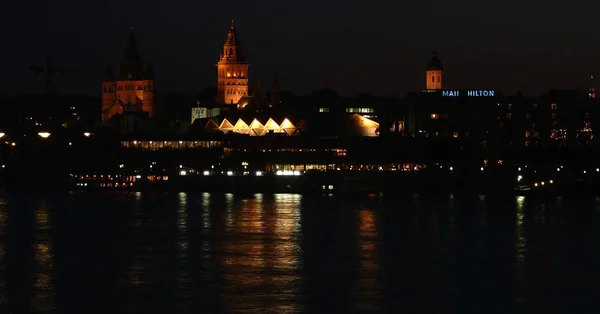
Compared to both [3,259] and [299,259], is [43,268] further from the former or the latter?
[299,259]

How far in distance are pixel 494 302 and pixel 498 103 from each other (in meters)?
62.0

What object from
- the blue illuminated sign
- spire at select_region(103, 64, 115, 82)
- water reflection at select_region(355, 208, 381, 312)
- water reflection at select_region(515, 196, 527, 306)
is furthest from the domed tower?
water reflection at select_region(355, 208, 381, 312)

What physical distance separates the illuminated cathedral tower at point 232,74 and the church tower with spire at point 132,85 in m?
5.07

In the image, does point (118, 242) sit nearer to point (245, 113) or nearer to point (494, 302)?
point (494, 302)

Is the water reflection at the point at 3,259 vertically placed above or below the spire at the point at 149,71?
below

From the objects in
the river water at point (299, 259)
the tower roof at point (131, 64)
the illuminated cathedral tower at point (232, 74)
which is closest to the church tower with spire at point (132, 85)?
the tower roof at point (131, 64)

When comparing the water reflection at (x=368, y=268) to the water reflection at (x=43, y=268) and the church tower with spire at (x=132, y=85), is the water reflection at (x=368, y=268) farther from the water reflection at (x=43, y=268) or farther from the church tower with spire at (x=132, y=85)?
the church tower with spire at (x=132, y=85)

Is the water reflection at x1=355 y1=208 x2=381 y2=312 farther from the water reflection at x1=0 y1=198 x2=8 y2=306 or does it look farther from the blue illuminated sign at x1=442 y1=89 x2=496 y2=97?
the blue illuminated sign at x1=442 y1=89 x2=496 y2=97

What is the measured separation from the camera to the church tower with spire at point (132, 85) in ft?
303

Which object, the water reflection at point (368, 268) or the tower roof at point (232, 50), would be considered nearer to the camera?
the water reflection at point (368, 268)

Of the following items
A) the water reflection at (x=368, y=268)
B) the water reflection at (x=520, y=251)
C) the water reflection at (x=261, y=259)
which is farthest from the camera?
the water reflection at (x=520, y=251)

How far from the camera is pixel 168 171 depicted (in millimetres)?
75000

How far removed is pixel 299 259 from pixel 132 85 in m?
62.5

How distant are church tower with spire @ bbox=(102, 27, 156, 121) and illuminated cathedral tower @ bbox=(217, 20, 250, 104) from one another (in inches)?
199
